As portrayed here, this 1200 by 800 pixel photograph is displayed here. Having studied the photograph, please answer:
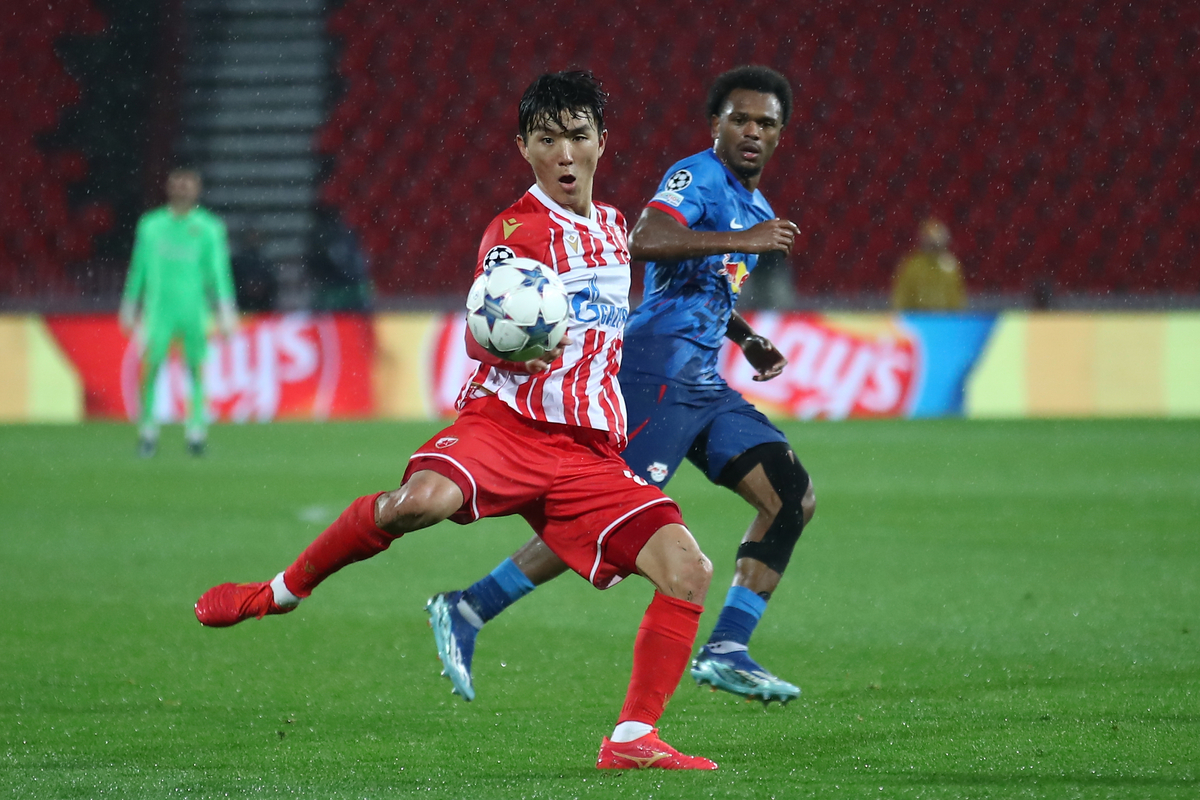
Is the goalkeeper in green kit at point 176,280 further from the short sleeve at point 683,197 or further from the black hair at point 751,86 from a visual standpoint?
the short sleeve at point 683,197

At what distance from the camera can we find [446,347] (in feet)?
44.4

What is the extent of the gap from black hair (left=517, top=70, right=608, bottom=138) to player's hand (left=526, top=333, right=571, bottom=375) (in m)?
0.55

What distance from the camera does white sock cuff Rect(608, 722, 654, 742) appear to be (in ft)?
10.8

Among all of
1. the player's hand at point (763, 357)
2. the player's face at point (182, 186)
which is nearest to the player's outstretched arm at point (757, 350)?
the player's hand at point (763, 357)

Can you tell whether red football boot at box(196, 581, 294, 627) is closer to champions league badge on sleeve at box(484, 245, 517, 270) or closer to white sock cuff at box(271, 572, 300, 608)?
white sock cuff at box(271, 572, 300, 608)

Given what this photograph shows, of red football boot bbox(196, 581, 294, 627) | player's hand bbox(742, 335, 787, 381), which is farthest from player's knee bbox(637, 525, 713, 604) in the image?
player's hand bbox(742, 335, 787, 381)

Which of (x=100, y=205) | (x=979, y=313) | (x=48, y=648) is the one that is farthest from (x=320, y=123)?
(x=48, y=648)

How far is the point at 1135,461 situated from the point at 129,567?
6.75 meters

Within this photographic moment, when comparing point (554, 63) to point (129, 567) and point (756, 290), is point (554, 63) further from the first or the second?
point (129, 567)

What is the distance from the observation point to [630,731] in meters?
3.30

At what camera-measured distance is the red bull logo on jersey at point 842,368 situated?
13.5m

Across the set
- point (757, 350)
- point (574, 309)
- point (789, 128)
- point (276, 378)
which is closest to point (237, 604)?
point (574, 309)

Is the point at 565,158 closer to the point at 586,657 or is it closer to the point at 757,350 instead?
the point at 757,350

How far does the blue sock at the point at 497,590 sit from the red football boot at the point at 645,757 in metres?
0.98
